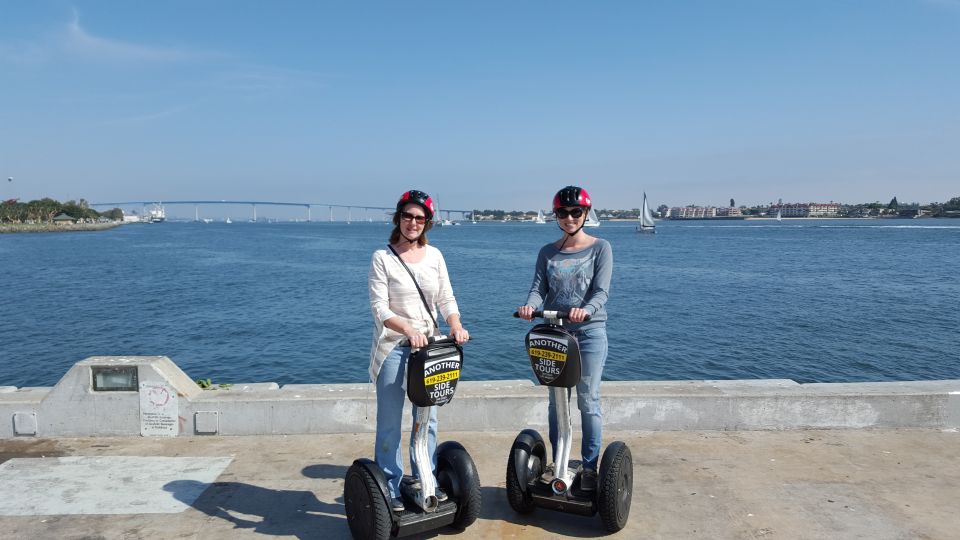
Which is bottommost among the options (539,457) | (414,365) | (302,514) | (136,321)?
(136,321)

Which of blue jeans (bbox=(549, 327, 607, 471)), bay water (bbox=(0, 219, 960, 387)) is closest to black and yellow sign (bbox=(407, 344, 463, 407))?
blue jeans (bbox=(549, 327, 607, 471))

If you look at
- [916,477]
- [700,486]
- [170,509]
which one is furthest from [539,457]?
[916,477]

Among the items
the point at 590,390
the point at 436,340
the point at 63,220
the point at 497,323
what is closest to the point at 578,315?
the point at 590,390

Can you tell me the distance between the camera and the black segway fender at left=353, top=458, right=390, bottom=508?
3477mm

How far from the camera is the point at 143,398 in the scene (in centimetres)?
519

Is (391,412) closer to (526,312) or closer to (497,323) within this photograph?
(526,312)

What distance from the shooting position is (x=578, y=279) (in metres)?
3.96

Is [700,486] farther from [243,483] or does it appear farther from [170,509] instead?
[170,509]

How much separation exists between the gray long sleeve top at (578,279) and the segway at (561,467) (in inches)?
8.5

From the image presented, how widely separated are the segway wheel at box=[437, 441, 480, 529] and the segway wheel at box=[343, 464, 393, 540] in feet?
1.41

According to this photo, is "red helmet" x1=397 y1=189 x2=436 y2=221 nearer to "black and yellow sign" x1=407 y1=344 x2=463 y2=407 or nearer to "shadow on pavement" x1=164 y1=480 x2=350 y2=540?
"black and yellow sign" x1=407 y1=344 x2=463 y2=407

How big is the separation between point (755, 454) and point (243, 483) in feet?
12.5

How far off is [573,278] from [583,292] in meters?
0.11

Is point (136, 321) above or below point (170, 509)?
below
